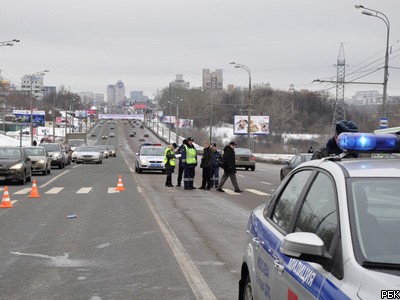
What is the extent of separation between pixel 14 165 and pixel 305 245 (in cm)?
2244

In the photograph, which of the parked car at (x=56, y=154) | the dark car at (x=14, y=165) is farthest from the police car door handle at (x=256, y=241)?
the parked car at (x=56, y=154)

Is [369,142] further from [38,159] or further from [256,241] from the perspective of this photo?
[38,159]

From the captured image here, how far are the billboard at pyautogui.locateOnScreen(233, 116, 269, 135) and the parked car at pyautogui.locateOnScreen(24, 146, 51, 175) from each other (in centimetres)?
6660

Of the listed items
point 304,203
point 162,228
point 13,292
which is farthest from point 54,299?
point 162,228

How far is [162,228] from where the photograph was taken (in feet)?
39.8

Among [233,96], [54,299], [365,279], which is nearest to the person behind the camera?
[365,279]

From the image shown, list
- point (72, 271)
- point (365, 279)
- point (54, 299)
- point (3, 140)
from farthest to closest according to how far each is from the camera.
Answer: point (3, 140) < point (72, 271) < point (54, 299) < point (365, 279)

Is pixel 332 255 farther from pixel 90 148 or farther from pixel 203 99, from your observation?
pixel 203 99

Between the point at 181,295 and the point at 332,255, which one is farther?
the point at 181,295

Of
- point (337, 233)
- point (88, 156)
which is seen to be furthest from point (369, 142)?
point (88, 156)

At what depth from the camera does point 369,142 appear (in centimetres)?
431

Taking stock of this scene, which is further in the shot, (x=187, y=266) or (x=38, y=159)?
(x=38, y=159)

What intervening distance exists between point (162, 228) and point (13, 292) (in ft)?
18.1

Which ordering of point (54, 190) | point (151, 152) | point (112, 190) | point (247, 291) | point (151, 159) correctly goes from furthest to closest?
point (151, 152) → point (151, 159) → point (112, 190) → point (54, 190) → point (247, 291)
